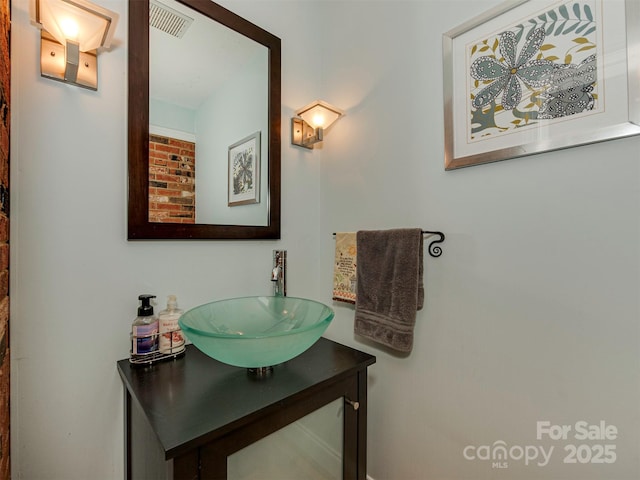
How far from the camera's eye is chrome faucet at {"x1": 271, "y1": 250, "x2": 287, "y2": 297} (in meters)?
1.22

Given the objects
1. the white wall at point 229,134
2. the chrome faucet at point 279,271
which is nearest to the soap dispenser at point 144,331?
the white wall at point 229,134

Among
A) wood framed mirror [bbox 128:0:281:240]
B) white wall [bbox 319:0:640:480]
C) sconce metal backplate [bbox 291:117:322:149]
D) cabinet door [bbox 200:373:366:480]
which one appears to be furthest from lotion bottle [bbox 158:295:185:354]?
sconce metal backplate [bbox 291:117:322:149]

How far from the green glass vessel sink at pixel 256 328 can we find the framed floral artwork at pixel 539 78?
2.35 ft

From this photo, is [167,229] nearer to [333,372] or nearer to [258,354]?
[258,354]

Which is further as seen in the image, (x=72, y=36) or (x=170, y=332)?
(x=170, y=332)

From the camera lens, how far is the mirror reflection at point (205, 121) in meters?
0.97

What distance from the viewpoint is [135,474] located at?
821mm

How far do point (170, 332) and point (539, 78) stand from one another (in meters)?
1.31

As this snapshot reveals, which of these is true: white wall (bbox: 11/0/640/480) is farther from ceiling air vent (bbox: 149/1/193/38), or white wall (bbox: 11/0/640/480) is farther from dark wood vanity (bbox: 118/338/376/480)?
dark wood vanity (bbox: 118/338/376/480)

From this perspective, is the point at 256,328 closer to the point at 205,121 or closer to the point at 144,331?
the point at 144,331

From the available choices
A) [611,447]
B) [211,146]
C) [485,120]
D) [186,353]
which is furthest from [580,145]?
[186,353]

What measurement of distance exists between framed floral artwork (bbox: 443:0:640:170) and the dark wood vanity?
80cm

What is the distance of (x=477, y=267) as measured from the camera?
36.5 inches

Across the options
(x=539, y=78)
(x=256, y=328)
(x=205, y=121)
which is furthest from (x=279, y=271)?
(x=539, y=78)
